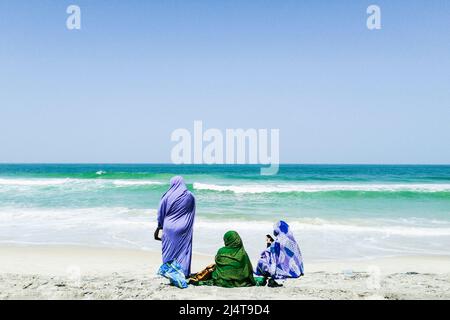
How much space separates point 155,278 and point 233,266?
1200 mm

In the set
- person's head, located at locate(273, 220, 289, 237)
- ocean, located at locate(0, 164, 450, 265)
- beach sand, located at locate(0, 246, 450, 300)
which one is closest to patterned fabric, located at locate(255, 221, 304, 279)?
person's head, located at locate(273, 220, 289, 237)

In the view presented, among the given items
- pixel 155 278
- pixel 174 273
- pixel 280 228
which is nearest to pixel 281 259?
pixel 280 228

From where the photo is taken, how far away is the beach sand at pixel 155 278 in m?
4.75

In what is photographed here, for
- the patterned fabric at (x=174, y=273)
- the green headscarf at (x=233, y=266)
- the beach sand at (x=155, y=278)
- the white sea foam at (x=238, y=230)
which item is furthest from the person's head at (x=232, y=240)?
the white sea foam at (x=238, y=230)

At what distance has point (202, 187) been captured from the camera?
994 inches

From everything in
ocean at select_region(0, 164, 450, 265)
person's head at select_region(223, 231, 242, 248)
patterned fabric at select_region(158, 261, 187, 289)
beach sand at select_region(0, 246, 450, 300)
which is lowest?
ocean at select_region(0, 164, 450, 265)

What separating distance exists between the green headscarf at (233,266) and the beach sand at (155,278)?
5.7 inches

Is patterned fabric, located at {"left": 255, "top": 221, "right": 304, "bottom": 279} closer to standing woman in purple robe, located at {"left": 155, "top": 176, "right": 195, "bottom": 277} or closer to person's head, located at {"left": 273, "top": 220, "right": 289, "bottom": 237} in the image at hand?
person's head, located at {"left": 273, "top": 220, "right": 289, "bottom": 237}

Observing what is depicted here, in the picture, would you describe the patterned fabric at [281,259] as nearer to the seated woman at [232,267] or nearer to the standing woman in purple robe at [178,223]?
the seated woman at [232,267]

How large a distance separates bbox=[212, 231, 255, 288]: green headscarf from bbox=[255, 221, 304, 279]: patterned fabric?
382 millimetres

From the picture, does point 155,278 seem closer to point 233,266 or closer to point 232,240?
point 233,266

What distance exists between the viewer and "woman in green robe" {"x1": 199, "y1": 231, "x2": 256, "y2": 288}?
16.5 ft
